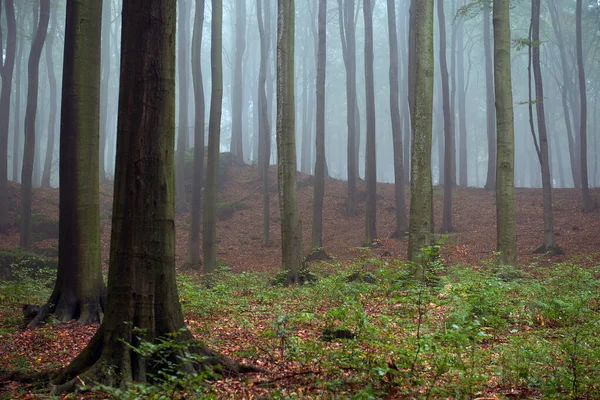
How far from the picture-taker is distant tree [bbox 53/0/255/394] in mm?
4801

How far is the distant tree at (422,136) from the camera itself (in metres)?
10.6

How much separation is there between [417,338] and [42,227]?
1966cm

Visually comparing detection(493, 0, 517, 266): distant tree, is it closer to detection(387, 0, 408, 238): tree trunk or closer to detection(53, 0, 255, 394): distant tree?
detection(53, 0, 255, 394): distant tree

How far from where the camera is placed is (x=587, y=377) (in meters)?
4.56

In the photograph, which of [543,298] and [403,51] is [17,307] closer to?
[543,298]

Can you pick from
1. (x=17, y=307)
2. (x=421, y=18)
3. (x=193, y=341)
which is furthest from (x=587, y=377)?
(x=17, y=307)

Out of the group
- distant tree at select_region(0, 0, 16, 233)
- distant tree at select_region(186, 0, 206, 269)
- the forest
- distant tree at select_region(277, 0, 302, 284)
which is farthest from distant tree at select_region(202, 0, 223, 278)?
distant tree at select_region(0, 0, 16, 233)

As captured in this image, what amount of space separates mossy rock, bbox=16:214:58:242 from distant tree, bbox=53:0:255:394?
57.2 ft

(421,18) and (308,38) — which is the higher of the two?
(308,38)

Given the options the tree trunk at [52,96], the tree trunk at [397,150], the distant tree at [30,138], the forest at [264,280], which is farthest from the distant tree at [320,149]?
the tree trunk at [52,96]

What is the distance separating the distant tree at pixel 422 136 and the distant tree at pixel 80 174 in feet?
20.0

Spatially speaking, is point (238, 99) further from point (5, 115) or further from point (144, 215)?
point (144, 215)

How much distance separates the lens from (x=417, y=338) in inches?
202

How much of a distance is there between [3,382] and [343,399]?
3412mm
